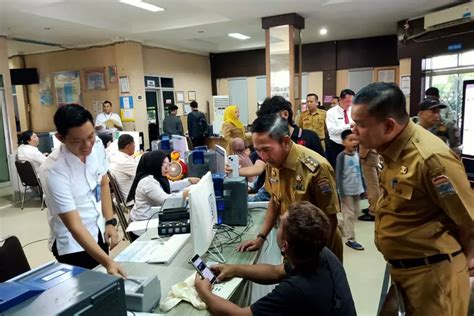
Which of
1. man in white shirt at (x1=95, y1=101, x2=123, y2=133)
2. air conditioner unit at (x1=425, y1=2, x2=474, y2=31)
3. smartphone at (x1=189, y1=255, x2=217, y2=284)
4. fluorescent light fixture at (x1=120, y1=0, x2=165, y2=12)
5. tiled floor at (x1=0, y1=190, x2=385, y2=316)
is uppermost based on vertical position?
fluorescent light fixture at (x1=120, y1=0, x2=165, y2=12)

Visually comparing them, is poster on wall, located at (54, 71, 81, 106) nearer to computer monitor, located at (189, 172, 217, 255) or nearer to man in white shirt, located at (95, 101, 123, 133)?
man in white shirt, located at (95, 101, 123, 133)

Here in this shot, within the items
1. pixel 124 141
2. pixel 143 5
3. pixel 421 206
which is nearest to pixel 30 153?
pixel 124 141

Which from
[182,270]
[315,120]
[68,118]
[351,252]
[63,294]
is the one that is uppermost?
[68,118]

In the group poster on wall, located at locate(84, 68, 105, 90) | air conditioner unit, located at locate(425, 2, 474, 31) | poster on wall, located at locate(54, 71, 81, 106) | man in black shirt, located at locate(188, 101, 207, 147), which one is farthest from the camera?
poster on wall, located at locate(54, 71, 81, 106)

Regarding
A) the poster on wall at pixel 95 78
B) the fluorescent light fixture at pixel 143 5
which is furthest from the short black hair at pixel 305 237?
the poster on wall at pixel 95 78

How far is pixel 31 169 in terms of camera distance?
5738mm

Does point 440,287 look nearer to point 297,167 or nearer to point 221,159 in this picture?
point 297,167

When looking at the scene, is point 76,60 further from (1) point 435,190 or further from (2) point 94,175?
(1) point 435,190

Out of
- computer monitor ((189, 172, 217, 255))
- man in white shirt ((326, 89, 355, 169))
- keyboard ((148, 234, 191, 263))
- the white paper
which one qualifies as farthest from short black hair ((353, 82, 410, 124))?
man in white shirt ((326, 89, 355, 169))

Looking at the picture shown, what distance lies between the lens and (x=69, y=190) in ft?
5.88

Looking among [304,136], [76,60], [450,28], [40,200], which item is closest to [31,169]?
[40,200]

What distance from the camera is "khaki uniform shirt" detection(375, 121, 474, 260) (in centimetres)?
129

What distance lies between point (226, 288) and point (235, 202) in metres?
0.91

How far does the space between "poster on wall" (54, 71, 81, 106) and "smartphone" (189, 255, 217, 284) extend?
860 centimetres
